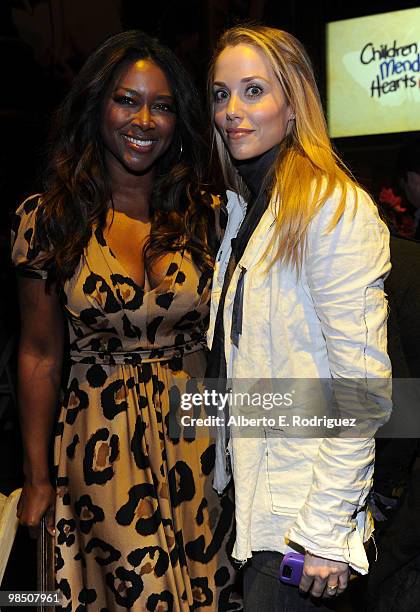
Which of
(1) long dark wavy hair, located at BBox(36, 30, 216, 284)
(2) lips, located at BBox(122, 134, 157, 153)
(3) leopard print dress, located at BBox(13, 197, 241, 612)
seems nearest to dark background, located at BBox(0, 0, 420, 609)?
(1) long dark wavy hair, located at BBox(36, 30, 216, 284)

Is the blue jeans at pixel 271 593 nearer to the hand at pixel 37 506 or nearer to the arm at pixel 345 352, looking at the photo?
the arm at pixel 345 352

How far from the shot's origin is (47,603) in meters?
2.10

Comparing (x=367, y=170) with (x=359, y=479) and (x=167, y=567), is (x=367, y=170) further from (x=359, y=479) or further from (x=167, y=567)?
(x=359, y=479)

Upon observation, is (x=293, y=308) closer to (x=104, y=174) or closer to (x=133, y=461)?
(x=133, y=461)

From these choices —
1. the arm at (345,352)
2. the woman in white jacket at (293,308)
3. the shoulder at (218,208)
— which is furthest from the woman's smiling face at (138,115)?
the arm at (345,352)

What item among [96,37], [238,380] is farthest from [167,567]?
[96,37]

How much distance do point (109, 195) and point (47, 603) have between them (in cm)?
104

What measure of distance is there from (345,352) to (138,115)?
0.98m

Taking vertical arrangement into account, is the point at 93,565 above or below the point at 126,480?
below

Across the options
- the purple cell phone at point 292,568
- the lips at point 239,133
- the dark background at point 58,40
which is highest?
the dark background at point 58,40

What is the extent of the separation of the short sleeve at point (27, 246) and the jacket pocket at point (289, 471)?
83 cm

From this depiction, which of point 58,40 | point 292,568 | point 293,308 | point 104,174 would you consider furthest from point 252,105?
point 58,40

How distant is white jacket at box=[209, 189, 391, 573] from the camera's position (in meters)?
1.50

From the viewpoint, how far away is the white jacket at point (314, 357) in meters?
1.50
